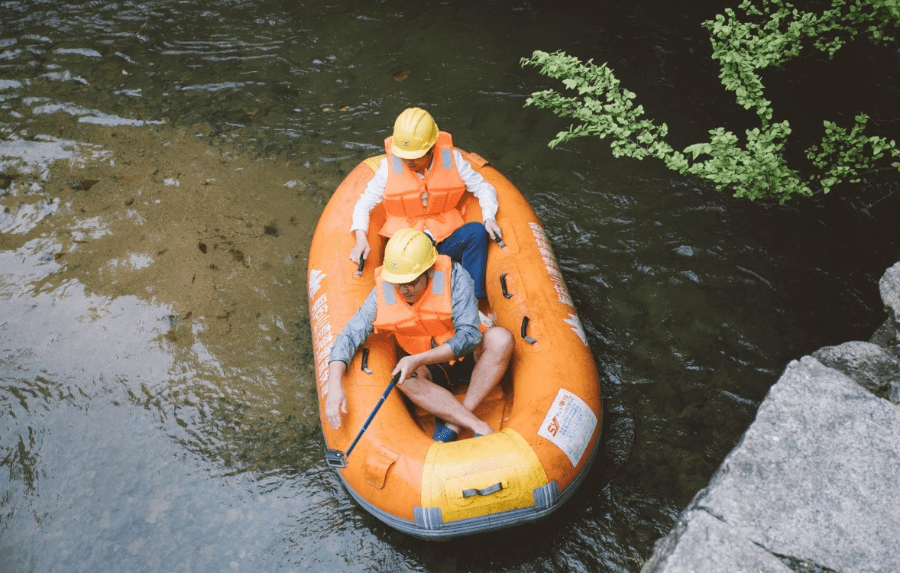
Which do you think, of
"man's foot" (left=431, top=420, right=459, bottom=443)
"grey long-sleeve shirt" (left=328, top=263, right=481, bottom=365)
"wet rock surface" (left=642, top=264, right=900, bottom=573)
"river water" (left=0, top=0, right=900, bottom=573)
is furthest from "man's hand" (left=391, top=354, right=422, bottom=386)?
"wet rock surface" (left=642, top=264, right=900, bottom=573)

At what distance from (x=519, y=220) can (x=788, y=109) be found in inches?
114

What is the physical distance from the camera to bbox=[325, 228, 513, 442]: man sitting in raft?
3301 mm

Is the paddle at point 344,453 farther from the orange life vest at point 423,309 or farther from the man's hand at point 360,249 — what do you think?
the man's hand at point 360,249

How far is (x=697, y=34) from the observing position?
256 inches

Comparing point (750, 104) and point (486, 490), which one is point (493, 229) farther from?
point (486, 490)

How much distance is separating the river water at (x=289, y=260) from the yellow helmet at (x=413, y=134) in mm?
1423

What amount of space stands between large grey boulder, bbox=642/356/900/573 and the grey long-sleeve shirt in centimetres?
152

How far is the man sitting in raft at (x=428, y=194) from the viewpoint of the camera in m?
4.01

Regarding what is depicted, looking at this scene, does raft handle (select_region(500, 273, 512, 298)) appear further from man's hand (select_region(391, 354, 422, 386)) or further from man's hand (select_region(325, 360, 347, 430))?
man's hand (select_region(325, 360, 347, 430))

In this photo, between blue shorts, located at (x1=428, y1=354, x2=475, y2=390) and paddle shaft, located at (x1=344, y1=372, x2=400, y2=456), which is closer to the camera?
paddle shaft, located at (x1=344, y1=372, x2=400, y2=456)

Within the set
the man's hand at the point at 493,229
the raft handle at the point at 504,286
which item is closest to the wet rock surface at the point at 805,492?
the raft handle at the point at 504,286

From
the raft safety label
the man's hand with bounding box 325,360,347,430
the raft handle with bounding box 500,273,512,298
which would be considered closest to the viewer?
the raft safety label

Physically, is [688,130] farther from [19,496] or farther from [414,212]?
[19,496]

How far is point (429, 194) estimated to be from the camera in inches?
163
